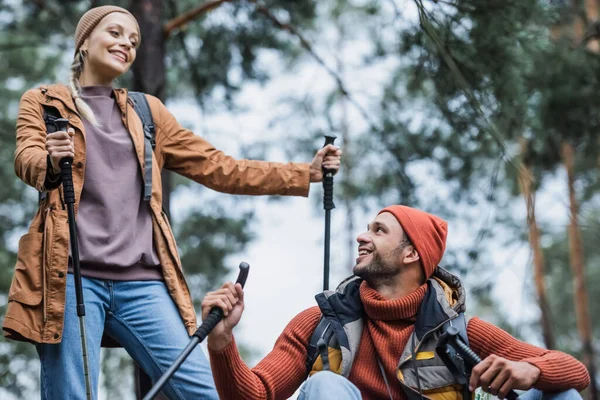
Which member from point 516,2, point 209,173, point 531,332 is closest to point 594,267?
point 531,332

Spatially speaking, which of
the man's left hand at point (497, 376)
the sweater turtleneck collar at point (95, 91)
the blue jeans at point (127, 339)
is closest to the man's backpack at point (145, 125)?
the sweater turtleneck collar at point (95, 91)

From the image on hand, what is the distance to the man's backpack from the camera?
11.8 feet

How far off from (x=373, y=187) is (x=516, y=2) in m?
5.80

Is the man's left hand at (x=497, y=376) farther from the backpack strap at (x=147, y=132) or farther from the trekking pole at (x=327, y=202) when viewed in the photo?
the backpack strap at (x=147, y=132)

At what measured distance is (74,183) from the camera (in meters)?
3.43

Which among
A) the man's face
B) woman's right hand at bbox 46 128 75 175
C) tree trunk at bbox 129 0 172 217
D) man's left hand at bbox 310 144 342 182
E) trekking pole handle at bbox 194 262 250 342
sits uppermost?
tree trunk at bbox 129 0 172 217

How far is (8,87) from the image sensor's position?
14.0m

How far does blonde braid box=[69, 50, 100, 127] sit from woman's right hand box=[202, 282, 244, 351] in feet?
→ 3.72

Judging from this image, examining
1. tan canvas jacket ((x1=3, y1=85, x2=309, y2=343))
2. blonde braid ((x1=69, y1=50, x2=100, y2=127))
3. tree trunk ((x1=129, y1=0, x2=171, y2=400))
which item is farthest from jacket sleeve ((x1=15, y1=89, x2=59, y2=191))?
tree trunk ((x1=129, y1=0, x2=171, y2=400))

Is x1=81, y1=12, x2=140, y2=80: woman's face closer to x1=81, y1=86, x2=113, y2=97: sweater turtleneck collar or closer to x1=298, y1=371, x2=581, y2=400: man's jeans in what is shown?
x1=81, y1=86, x2=113, y2=97: sweater turtleneck collar

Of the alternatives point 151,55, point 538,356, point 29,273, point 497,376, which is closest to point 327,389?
point 497,376

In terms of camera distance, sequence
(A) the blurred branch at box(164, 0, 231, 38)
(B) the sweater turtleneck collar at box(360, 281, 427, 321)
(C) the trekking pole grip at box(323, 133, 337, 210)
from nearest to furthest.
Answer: (B) the sweater turtleneck collar at box(360, 281, 427, 321), (C) the trekking pole grip at box(323, 133, 337, 210), (A) the blurred branch at box(164, 0, 231, 38)

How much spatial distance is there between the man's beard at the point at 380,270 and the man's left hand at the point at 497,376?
80 cm

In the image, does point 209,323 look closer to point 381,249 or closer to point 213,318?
point 213,318
